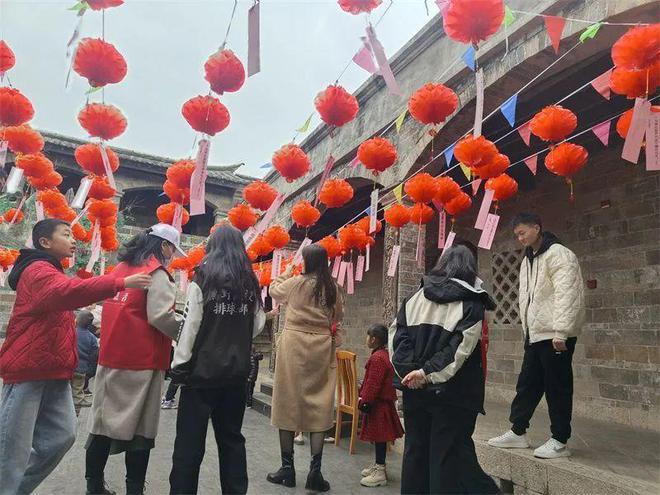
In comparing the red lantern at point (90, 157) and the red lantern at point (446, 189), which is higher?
the red lantern at point (90, 157)

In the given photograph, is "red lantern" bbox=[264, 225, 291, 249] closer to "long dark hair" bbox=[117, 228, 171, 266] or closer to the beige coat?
the beige coat

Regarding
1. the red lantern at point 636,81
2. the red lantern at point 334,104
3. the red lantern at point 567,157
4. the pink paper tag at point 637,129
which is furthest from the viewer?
the red lantern at point 334,104

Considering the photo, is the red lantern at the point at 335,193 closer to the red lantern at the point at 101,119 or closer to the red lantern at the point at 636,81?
the red lantern at the point at 101,119

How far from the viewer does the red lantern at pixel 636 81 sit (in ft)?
10.3

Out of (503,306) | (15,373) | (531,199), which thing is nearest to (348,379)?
(15,373)

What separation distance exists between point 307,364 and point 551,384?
1.75 m

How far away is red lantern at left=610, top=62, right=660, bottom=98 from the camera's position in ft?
10.3

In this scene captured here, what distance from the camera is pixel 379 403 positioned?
4047 millimetres

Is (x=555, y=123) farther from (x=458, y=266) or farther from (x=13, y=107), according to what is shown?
(x=13, y=107)

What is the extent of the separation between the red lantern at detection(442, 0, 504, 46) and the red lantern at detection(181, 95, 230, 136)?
2103 mm

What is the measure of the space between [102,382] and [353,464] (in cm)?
243

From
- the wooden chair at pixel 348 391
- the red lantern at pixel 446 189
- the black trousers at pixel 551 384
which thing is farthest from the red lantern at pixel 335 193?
the black trousers at pixel 551 384

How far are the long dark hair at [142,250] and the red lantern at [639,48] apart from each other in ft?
10.6

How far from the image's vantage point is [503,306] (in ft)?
25.1
